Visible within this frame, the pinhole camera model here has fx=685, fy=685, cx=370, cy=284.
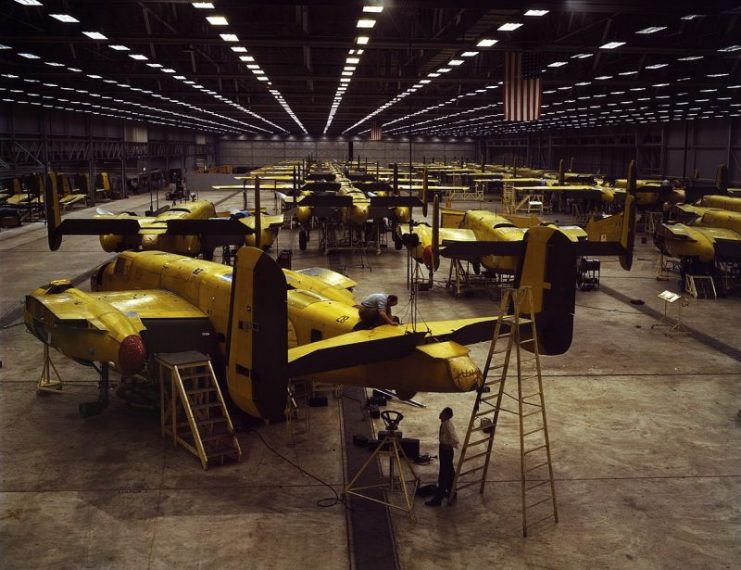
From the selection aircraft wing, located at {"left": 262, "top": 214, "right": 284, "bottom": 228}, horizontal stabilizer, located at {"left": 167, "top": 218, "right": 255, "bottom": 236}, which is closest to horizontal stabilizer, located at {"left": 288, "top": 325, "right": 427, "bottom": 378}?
horizontal stabilizer, located at {"left": 167, "top": 218, "right": 255, "bottom": 236}

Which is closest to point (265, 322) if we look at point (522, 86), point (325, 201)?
→ point (522, 86)

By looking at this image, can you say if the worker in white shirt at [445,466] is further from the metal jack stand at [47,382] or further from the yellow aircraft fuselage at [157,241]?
the yellow aircraft fuselage at [157,241]

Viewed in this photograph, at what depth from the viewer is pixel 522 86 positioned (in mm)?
24594

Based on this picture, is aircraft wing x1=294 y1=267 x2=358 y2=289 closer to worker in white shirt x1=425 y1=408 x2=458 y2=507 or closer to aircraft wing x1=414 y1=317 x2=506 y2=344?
aircraft wing x1=414 y1=317 x2=506 y2=344

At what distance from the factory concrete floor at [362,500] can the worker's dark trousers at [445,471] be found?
0.35m

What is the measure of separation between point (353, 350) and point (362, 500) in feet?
11.3

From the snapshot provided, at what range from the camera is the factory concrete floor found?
10.6 metres

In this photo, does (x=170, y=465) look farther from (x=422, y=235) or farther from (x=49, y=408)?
(x=422, y=235)

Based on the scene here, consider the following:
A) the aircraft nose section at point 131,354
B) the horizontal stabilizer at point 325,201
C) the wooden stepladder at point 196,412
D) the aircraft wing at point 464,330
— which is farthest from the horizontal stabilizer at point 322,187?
the aircraft wing at point 464,330

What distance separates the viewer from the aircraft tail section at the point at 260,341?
9.76 meters

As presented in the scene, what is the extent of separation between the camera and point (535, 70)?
25047 millimetres

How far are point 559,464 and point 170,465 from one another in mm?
7755

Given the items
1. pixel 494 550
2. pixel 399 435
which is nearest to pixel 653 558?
pixel 494 550

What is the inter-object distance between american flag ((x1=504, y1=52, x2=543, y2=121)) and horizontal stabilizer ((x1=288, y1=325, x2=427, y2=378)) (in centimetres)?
1547
